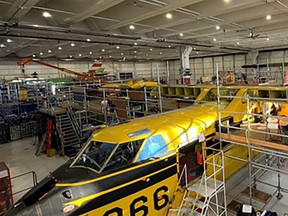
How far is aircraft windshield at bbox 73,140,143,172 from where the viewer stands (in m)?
5.37

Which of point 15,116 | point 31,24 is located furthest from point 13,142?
point 31,24

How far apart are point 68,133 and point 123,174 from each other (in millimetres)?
9503

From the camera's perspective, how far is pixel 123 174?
509 cm

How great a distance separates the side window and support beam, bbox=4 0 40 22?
251 inches

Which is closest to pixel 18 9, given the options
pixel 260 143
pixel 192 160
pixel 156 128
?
pixel 156 128

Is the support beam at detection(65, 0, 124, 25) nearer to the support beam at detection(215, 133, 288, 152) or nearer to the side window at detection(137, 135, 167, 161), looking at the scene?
the side window at detection(137, 135, 167, 161)

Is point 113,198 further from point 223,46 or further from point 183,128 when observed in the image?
point 223,46

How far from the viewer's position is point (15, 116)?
18.7 meters

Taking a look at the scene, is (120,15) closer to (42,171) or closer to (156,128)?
(156,128)

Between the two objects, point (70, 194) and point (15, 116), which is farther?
point (15, 116)

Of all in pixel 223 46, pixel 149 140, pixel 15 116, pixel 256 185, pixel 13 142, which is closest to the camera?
pixel 149 140

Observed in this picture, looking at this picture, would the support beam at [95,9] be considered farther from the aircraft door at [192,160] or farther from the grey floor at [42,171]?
the grey floor at [42,171]

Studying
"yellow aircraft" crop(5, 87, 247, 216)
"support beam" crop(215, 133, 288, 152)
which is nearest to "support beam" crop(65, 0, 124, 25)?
"yellow aircraft" crop(5, 87, 247, 216)

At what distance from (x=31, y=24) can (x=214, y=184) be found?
10.3 metres
